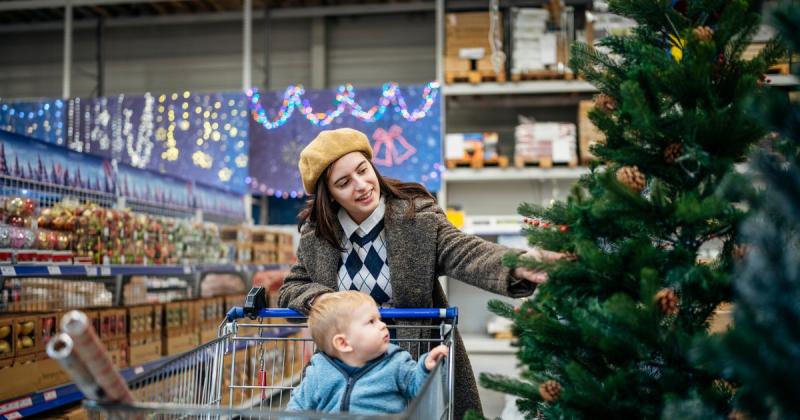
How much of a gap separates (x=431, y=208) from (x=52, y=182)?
260cm

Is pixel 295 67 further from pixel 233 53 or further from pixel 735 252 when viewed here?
pixel 735 252

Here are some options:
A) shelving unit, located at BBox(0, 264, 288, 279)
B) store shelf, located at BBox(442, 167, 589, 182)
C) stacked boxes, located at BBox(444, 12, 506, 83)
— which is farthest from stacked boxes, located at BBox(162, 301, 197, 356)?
stacked boxes, located at BBox(444, 12, 506, 83)

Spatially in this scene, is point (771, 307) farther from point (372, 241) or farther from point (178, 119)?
point (178, 119)

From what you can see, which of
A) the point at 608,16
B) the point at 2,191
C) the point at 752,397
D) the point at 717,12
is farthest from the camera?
the point at 608,16

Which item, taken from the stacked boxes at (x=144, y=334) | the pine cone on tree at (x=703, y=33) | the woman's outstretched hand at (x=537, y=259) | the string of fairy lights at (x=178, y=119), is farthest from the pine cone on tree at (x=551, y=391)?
the string of fairy lights at (x=178, y=119)

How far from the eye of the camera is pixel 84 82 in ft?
35.0

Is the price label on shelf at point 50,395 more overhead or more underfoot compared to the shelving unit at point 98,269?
more underfoot

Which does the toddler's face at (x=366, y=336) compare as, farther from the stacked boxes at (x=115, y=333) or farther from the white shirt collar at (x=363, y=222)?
the stacked boxes at (x=115, y=333)

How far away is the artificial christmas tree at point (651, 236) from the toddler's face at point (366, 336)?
39cm

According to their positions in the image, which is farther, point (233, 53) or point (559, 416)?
point (233, 53)

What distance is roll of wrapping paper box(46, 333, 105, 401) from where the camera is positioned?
1267 millimetres

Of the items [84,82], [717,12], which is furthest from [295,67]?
[717,12]

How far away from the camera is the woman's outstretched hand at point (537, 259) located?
64.1 inches

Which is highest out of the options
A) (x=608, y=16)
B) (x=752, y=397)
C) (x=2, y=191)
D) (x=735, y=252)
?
(x=608, y=16)
